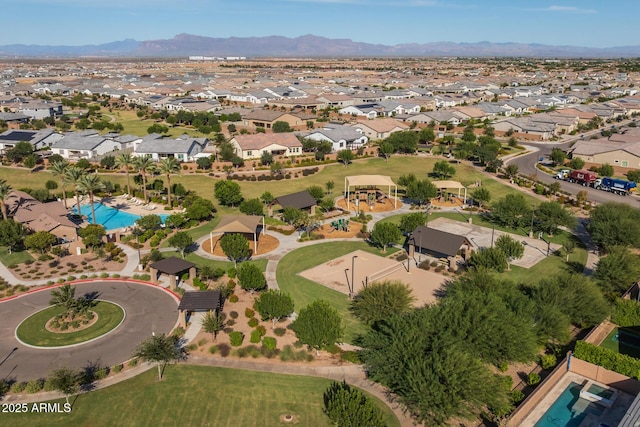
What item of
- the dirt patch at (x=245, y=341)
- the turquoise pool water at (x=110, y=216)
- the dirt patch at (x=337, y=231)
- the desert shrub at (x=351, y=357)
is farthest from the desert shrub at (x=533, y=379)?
the turquoise pool water at (x=110, y=216)

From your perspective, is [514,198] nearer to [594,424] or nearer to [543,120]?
[594,424]

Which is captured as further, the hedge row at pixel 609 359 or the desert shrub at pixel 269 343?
the desert shrub at pixel 269 343

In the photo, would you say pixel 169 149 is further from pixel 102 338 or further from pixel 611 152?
pixel 611 152

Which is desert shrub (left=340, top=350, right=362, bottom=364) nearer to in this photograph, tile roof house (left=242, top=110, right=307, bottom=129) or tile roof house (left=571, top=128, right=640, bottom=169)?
tile roof house (left=571, top=128, right=640, bottom=169)

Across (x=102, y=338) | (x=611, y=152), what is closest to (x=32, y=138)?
(x=102, y=338)

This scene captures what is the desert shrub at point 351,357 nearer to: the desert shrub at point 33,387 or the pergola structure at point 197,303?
the pergola structure at point 197,303
